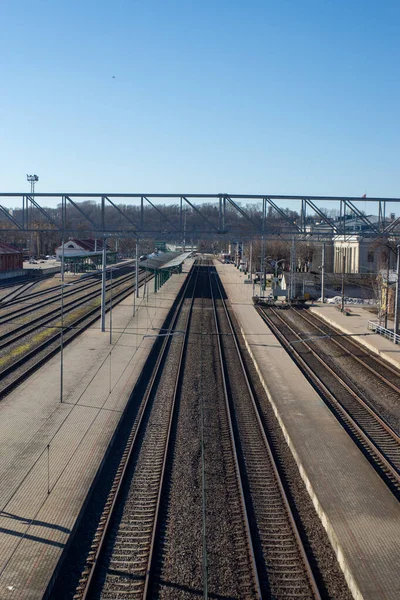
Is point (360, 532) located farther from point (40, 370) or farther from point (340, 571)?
point (40, 370)

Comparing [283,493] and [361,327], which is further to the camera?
[361,327]

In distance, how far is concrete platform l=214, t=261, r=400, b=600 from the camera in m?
7.36

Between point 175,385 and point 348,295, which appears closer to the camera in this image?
point 175,385

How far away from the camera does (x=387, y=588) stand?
6.96m

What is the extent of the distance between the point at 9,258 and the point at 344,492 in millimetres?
49232

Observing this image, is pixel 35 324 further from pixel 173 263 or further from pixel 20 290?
pixel 173 263

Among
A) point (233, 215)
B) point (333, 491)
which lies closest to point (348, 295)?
point (233, 215)

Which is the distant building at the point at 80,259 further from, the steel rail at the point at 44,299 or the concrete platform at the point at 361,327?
the concrete platform at the point at 361,327

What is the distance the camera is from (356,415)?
47.8ft

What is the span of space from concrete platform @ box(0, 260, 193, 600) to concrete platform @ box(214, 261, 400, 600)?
3.54 metres

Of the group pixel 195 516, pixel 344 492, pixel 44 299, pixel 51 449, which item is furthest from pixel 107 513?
pixel 44 299

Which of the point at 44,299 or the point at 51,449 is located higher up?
the point at 44,299

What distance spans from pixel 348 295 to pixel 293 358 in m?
24.6

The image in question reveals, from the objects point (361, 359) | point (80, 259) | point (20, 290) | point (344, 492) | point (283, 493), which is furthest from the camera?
point (80, 259)
